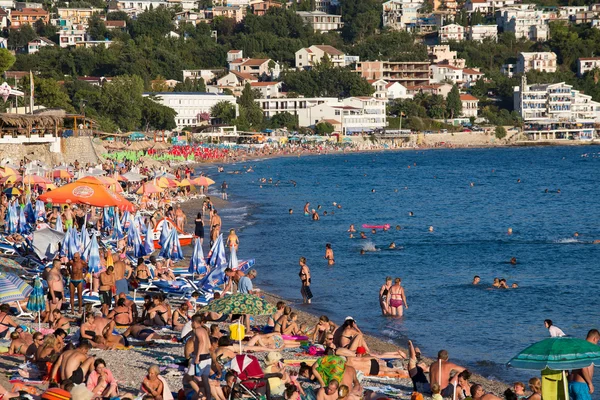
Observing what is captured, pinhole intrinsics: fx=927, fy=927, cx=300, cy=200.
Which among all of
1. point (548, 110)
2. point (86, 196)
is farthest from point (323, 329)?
point (548, 110)

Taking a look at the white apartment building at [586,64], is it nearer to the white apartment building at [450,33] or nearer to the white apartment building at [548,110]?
the white apartment building at [548,110]

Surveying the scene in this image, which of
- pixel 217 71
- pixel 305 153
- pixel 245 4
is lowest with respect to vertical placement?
pixel 305 153

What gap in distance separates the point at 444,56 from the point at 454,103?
1109 inches

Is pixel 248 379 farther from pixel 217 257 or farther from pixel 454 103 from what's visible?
pixel 454 103

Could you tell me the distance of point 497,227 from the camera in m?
38.6

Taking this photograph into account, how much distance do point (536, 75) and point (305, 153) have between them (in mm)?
57439

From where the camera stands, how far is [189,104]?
108938 millimetres

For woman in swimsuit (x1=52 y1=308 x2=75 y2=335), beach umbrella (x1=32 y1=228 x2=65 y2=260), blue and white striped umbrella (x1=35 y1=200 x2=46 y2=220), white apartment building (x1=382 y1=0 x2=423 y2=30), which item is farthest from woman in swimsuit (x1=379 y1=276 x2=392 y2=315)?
white apartment building (x1=382 y1=0 x2=423 y2=30)

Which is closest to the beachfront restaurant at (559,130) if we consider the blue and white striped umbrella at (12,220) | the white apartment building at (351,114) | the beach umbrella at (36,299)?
the white apartment building at (351,114)

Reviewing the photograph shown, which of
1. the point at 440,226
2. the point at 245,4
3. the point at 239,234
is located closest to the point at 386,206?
the point at 440,226

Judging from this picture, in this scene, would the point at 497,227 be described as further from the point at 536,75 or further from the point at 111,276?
the point at 536,75

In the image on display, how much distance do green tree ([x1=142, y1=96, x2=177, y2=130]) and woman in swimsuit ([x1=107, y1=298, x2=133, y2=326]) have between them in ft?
268

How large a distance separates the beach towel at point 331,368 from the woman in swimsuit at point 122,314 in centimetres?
481

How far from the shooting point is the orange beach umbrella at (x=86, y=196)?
20422 millimetres
